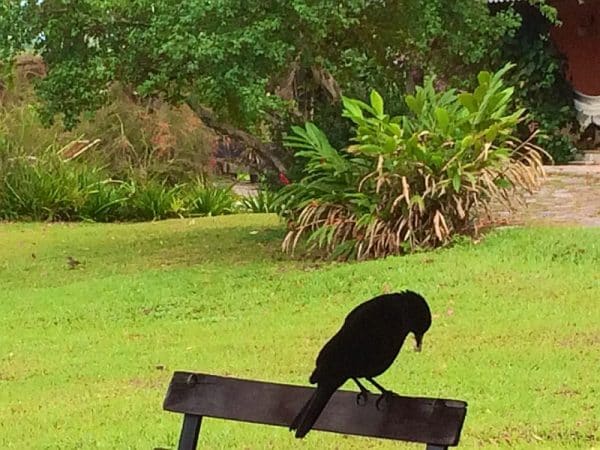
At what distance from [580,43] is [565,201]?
231 inches

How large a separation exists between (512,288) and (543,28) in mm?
8711

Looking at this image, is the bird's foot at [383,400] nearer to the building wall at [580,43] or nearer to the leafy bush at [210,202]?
the leafy bush at [210,202]

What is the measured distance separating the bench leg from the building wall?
46.2 ft

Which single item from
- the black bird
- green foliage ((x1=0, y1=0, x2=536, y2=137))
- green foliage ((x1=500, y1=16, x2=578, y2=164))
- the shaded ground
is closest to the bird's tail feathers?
the black bird

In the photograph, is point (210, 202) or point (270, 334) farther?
point (210, 202)

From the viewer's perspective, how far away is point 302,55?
1041 centimetres

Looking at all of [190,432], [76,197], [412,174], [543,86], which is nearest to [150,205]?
[76,197]

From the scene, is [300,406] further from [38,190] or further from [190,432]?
[38,190]

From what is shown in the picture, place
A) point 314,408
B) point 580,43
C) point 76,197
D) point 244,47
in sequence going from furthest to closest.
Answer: point 580,43 → point 76,197 → point 244,47 → point 314,408

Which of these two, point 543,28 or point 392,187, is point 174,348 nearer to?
point 392,187

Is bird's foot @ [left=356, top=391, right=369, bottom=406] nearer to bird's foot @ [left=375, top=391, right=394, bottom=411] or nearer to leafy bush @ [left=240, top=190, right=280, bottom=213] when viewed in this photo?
bird's foot @ [left=375, top=391, right=394, bottom=411]

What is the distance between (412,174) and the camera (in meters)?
10.0

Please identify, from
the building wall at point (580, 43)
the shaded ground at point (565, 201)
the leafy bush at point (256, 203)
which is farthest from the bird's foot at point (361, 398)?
the building wall at point (580, 43)

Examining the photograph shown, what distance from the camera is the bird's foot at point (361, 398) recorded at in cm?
327
